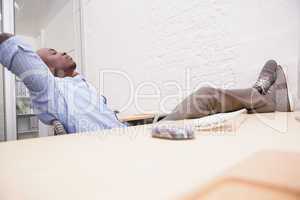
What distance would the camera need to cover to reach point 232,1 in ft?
5.52

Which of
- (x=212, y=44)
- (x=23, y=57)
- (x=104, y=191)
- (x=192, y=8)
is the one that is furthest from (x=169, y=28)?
(x=104, y=191)

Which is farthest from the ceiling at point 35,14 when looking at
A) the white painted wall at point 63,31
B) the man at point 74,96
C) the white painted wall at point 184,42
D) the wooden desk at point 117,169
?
the wooden desk at point 117,169

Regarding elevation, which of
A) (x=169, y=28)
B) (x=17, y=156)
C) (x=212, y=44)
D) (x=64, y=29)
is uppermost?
(x=64, y=29)

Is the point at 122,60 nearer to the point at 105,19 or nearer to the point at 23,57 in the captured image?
the point at 105,19

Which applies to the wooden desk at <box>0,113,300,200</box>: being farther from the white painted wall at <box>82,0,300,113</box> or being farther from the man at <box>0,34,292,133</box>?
the white painted wall at <box>82,0,300,113</box>

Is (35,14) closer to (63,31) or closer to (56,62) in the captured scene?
(63,31)

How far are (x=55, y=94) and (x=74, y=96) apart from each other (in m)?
0.09

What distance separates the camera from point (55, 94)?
3.06 feet

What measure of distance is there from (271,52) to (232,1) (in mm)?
446

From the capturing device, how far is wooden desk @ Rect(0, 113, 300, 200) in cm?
26

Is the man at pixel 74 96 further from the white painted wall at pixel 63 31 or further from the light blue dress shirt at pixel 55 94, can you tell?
the white painted wall at pixel 63 31

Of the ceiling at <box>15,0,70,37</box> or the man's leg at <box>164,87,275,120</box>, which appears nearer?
the man's leg at <box>164,87,275,120</box>

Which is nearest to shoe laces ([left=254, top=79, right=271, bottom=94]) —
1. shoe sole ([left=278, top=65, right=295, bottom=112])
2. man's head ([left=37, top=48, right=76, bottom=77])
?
shoe sole ([left=278, top=65, right=295, bottom=112])

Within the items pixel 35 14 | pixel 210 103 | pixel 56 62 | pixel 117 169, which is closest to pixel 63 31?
pixel 35 14
